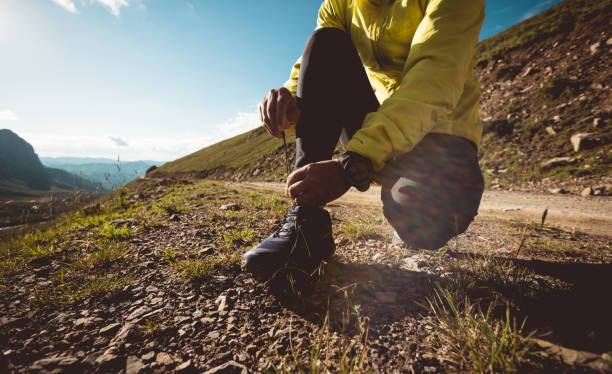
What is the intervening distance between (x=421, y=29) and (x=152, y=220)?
4.25 m

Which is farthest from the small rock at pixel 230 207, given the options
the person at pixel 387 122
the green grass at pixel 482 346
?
the green grass at pixel 482 346

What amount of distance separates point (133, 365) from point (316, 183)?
132 centimetres

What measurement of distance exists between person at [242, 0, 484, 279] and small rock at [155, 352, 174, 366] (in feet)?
2.14

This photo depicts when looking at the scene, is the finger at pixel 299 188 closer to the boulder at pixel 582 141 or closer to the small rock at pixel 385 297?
the small rock at pixel 385 297

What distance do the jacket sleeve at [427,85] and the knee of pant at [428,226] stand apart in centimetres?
98

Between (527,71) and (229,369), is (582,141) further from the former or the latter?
(229,369)

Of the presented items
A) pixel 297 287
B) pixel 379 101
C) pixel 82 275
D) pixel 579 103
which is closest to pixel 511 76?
pixel 579 103

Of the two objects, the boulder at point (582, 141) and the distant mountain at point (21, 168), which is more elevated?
the distant mountain at point (21, 168)

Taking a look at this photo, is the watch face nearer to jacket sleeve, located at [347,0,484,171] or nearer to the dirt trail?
jacket sleeve, located at [347,0,484,171]

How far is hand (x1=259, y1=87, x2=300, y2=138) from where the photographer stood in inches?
84.7

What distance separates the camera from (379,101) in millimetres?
2887

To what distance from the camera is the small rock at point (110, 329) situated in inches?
55.9

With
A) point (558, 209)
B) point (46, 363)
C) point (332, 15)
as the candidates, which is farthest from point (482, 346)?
point (558, 209)

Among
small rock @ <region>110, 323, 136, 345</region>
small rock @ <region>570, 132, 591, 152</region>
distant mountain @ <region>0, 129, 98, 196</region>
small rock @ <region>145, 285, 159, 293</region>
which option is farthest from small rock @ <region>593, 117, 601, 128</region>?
distant mountain @ <region>0, 129, 98, 196</region>
